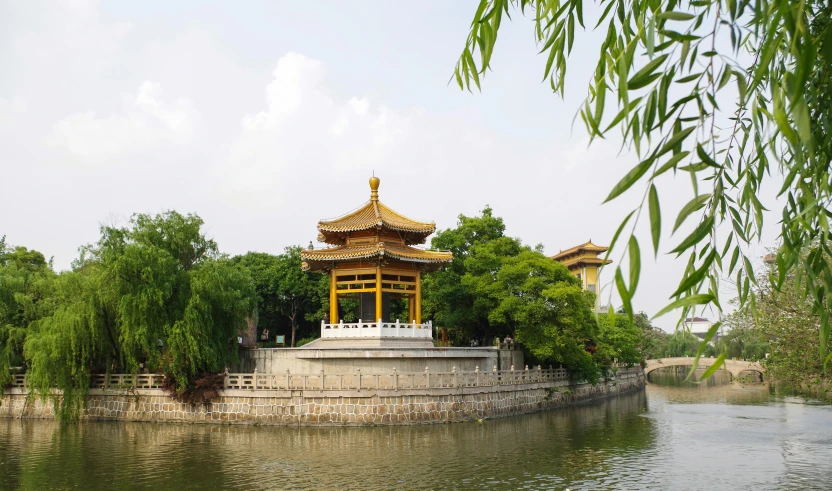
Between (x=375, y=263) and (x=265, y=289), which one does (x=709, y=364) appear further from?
(x=375, y=263)

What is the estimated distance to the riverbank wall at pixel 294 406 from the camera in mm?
19453

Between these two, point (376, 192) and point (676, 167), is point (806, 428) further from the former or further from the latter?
point (676, 167)

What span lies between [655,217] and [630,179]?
16 cm

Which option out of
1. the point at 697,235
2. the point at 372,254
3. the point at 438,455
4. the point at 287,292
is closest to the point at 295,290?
the point at 287,292

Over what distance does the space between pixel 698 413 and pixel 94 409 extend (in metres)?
20.1

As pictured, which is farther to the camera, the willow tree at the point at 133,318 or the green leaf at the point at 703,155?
the willow tree at the point at 133,318

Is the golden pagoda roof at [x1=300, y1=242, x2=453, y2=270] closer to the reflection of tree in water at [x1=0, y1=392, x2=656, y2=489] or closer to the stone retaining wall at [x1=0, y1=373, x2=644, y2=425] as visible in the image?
the stone retaining wall at [x1=0, y1=373, x2=644, y2=425]

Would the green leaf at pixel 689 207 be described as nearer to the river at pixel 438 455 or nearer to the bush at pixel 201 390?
the river at pixel 438 455

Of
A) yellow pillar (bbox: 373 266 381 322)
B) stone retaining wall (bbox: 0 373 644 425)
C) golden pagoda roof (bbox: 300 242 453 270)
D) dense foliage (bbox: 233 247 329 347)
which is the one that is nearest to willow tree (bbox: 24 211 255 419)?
stone retaining wall (bbox: 0 373 644 425)

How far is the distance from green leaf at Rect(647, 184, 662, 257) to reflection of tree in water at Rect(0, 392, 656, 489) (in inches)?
419

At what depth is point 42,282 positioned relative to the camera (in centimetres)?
2261

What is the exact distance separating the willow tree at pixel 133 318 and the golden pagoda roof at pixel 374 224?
4.08 meters

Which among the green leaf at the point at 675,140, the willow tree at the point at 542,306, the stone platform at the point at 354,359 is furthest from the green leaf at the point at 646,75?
the willow tree at the point at 542,306

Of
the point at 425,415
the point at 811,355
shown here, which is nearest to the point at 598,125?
the point at 811,355
